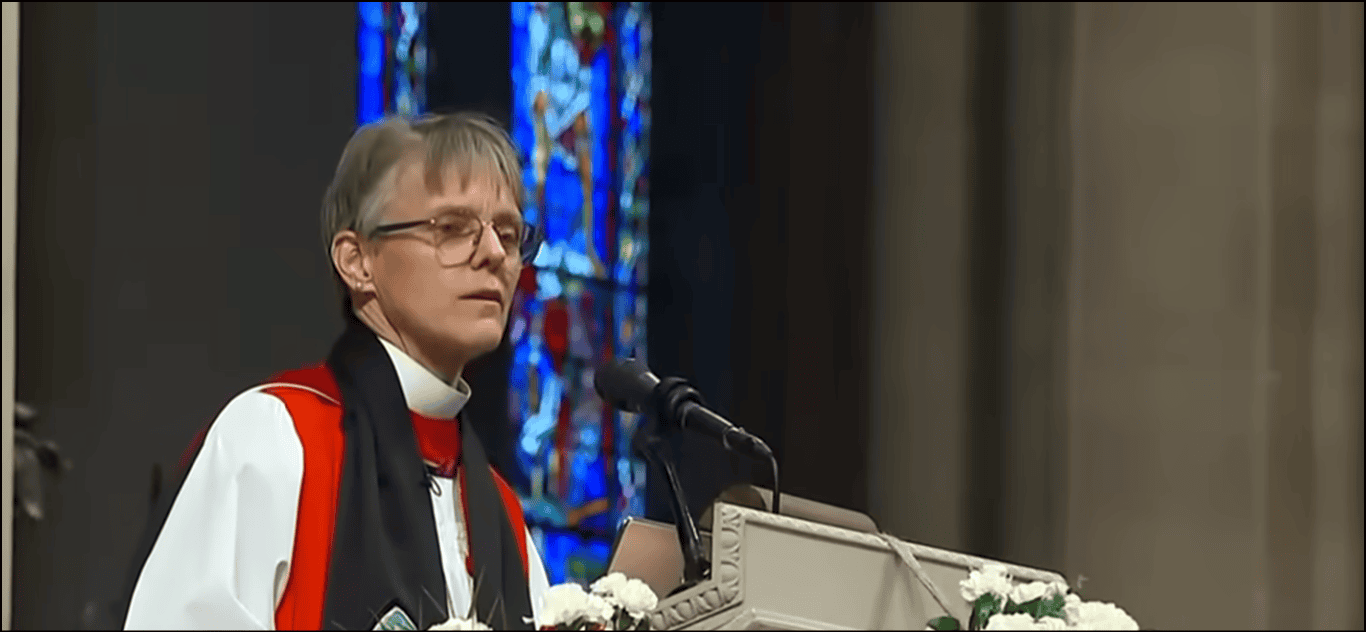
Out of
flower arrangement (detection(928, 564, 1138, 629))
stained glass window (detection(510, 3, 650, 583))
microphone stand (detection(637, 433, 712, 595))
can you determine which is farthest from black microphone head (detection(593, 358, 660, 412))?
stained glass window (detection(510, 3, 650, 583))

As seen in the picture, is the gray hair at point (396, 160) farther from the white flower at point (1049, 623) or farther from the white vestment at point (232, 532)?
the white flower at point (1049, 623)

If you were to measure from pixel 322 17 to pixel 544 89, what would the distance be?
4.98 feet

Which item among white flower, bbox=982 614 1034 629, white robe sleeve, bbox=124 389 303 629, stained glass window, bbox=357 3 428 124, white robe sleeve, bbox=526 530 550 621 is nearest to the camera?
white flower, bbox=982 614 1034 629

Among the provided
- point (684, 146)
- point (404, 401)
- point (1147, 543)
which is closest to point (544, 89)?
point (684, 146)

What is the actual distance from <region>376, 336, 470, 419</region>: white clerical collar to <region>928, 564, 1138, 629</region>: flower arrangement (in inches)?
34.7

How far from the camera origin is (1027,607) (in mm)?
2777

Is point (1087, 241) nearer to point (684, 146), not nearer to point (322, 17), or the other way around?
point (684, 146)

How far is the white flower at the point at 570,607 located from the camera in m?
2.70

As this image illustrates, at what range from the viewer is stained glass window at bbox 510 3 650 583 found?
7883mm

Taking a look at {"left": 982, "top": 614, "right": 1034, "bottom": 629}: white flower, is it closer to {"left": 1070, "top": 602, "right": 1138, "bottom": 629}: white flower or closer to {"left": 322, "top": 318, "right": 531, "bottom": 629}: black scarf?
{"left": 1070, "top": 602, "right": 1138, "bottom": 629}: white flower

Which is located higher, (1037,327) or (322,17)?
(322,17)

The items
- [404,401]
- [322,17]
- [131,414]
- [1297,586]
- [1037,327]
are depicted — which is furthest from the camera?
[1037,327]

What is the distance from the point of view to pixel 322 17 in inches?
265

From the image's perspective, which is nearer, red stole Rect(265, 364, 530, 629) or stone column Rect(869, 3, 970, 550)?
red stole Rect(265, 364, 530, 629)
